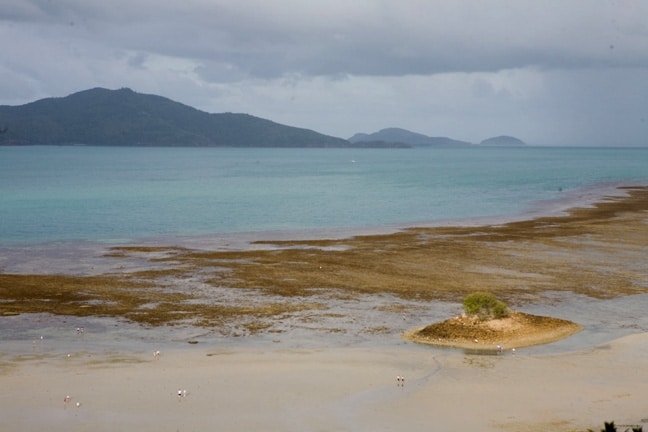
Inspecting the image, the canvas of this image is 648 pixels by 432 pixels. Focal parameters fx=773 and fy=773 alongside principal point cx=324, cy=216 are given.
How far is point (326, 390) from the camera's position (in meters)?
27.6

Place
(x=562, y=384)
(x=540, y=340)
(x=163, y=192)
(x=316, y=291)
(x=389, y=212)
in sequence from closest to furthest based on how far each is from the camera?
(x=562, y=384), (x=540, y=340), (x=316, y=291), (x=389, y=212), (x=163, y=192)

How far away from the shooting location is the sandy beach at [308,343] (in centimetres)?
2520

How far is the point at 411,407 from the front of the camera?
25.9m

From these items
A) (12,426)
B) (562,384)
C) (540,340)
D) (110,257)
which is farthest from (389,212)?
(12,426)

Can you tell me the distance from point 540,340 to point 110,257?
112 feet

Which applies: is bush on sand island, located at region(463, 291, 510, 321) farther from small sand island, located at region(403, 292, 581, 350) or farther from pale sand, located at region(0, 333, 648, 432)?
pale sand, located at region(0, 333, 648, 432)

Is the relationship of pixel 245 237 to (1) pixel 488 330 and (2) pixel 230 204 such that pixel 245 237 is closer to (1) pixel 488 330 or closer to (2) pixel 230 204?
(2) pixel 230 204

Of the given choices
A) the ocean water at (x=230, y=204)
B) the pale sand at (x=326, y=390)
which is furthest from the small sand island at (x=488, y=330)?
the ocean water at (x=230, y=204)

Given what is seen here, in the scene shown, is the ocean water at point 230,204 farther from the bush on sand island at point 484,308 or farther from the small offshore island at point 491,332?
the bush on sand island at point 484,308

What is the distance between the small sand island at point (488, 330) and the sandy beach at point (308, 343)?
33.4 inches

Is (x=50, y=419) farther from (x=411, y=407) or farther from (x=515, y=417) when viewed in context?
(x=515, y=417)

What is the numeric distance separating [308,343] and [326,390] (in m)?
6.74

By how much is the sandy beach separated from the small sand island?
85 cm

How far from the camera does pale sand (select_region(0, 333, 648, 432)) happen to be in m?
24.3
